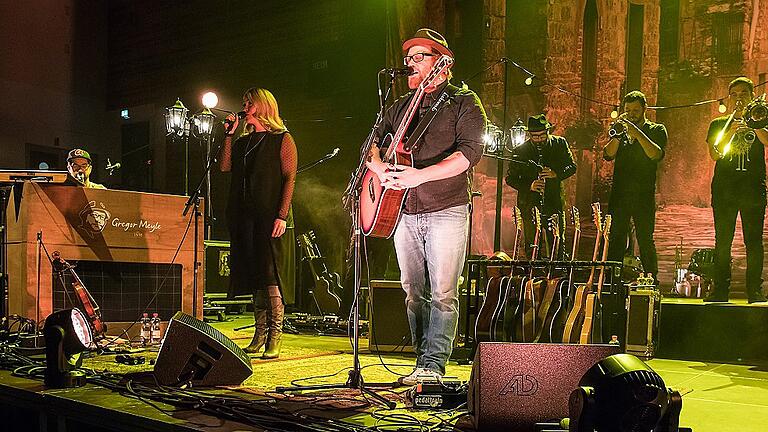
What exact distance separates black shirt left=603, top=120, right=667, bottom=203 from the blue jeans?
152 inches

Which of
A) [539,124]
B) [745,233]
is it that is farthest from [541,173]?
[745,233]

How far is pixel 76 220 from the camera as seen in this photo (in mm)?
5238

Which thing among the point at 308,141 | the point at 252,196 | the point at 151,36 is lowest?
the point at 252,196

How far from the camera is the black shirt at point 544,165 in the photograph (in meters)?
7.51

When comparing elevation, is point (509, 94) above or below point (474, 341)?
above

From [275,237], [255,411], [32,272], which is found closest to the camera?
[255,411]

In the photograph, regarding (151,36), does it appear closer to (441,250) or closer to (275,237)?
(275,237)

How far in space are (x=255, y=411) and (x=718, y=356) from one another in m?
4.18

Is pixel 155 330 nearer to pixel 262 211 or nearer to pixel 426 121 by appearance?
pixel 262 211

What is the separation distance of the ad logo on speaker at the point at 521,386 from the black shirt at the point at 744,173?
4.44 metres

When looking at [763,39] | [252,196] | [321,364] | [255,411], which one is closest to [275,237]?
[252,196]

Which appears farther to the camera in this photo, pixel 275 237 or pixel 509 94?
pixel 509 94

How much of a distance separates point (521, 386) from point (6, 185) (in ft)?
14.8

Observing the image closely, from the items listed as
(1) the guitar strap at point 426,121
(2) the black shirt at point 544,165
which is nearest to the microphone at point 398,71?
(1) the guitar strap at point 426,121
